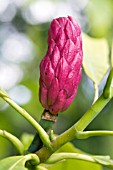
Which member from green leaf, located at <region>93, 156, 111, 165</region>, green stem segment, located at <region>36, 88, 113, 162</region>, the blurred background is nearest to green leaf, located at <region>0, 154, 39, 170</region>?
green stem segment, located at <region>36, 88, 113, 162</region>

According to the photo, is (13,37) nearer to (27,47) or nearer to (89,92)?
(27,47)

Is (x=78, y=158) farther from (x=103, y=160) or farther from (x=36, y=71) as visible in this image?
(x=36, y=71)

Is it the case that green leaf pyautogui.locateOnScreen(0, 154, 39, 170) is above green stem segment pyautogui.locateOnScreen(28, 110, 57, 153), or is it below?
above

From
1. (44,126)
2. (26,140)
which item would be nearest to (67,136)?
(44,126)

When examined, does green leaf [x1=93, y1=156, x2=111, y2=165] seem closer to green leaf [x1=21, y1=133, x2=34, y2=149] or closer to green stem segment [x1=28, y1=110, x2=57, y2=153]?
green stem segment [x1=28, y1=110, x2=57, y2=153]

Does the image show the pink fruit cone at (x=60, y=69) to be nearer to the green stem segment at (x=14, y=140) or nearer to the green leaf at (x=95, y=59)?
the green stem segment at (x=14, y=140)

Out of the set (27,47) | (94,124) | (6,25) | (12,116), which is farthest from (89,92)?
(6,25)
